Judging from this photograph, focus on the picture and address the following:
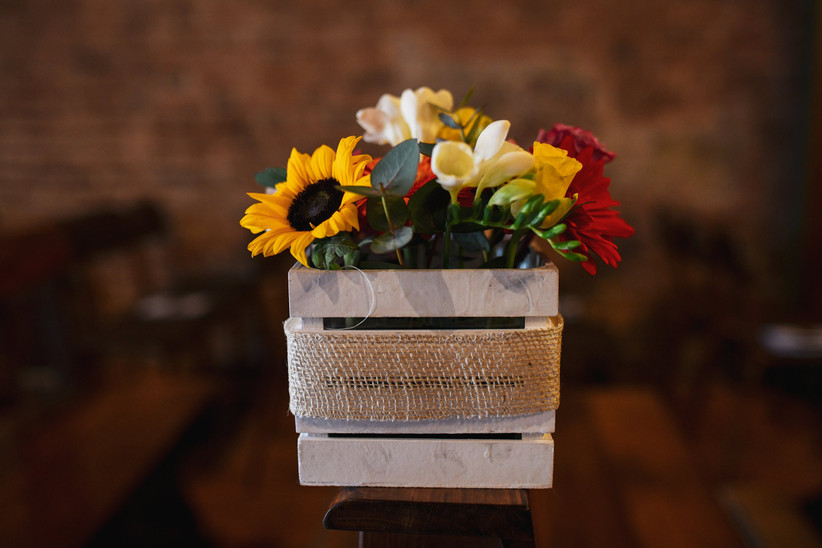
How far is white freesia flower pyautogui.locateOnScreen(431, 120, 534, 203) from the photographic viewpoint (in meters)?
0.58

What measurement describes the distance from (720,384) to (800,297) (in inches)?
22.2

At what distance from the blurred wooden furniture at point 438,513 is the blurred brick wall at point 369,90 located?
2589mm

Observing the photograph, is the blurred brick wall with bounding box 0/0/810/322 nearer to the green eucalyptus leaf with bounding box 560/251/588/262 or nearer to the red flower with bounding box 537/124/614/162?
the red flower with bounding box 537/124/614/162

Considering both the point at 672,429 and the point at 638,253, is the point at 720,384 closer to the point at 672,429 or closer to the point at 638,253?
the point at 638,253

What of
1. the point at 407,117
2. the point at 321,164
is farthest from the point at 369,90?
the point at 321,164

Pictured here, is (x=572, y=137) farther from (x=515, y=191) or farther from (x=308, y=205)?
(x=308, y=205)

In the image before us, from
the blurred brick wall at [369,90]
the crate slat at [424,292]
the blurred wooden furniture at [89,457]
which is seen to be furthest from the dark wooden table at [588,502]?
the blurred brick wall at [369,90]

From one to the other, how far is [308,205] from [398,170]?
0.37ft

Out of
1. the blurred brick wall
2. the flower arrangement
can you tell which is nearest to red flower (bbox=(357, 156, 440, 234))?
the flower arrangement

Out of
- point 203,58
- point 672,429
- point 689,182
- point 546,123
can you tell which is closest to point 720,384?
point 689,182

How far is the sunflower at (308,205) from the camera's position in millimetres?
640

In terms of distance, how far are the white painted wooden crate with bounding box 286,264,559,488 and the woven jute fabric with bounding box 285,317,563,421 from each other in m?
0.01

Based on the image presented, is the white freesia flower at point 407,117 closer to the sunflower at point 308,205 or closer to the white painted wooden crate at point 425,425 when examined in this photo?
the sunflower at point 308,205

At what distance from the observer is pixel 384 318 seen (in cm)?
72
